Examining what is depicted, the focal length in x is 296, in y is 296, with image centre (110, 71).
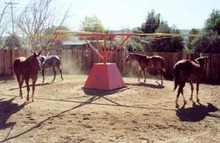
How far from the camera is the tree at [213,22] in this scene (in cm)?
1994

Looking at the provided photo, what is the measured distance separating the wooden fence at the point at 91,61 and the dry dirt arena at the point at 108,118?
14.7ft

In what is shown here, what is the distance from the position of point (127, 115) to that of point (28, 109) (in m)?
3.03

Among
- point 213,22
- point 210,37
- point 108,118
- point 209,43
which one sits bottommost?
point 108,118

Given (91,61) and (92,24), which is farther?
(92,24)

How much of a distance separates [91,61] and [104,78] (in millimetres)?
8004

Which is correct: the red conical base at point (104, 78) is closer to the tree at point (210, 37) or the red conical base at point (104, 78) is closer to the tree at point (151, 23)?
the tree at point (210, 37)

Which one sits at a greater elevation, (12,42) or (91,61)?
(12,42)

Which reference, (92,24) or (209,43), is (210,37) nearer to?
(209,43)

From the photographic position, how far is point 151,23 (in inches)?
1282

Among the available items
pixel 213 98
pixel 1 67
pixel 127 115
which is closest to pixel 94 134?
pixel 127 115

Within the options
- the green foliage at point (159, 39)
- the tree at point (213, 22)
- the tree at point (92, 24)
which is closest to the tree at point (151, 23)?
the green foliage at point (159, 39)

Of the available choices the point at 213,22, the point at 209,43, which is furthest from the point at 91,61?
the point at 213,22

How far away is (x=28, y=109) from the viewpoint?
8.83 metres

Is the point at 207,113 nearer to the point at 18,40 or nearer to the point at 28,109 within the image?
the point at 28,109
